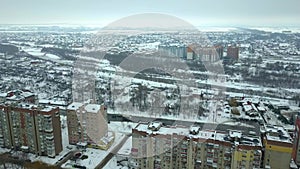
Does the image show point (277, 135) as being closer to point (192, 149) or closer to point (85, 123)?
point (192, 149)

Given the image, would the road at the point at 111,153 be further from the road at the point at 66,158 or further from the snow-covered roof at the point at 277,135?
the snow-covered roof at the point at 277,135

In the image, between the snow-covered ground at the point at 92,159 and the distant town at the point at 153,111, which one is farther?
the snow-covered ground at the point at 92,159

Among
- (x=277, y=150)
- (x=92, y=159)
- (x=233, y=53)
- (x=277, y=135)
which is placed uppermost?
(x=233, y=53)

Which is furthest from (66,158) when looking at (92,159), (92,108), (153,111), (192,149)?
(153,111)

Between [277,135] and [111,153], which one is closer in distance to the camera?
[277,135]

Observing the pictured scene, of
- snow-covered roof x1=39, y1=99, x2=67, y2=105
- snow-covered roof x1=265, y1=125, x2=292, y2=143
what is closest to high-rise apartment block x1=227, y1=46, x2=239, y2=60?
snow-covered roof x1=39, y1=99, x2=67, y2=105

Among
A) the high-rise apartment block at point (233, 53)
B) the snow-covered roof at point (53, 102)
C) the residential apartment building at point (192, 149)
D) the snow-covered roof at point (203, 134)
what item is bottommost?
the snow-covered roof at point (53, 102)

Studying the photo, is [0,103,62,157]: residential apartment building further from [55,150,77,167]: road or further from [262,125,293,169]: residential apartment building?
[262,125,293,169]: residential apartment building

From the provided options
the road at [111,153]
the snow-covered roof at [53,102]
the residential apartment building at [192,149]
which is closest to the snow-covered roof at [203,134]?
the residential apartment building at [192,149]
